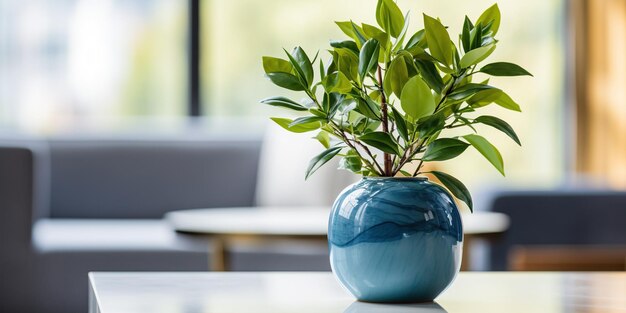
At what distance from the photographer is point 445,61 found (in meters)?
1.11

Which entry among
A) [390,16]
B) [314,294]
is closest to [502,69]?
[390,16]

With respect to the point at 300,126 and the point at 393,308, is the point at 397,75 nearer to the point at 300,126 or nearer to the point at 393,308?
the point at 300,126

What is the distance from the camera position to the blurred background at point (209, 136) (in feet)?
10.4

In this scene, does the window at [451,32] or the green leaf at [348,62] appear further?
the window at [451,32]

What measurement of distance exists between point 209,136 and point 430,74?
9.52ft

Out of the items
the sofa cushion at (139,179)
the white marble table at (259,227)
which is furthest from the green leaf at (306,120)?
the sofa cushion at (139,179)

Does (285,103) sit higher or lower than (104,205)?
higher

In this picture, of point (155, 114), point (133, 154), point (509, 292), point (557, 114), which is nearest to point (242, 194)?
point (133, 154)

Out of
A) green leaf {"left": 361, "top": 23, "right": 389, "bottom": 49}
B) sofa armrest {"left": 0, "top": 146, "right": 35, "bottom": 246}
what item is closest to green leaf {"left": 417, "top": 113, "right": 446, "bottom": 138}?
green leaf {"left": 361, "top": 23, "right": 389, "bottom": 49}

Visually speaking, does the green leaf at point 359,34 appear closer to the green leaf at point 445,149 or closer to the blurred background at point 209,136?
the green leaf at point 445,149

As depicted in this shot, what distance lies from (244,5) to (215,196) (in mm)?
1183

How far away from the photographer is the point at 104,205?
382cm

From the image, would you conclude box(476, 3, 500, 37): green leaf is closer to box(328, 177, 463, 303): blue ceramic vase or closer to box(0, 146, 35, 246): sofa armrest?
box(328, 177, 463, 303): blue ceramic vase

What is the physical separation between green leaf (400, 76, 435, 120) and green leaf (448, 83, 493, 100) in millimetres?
44
